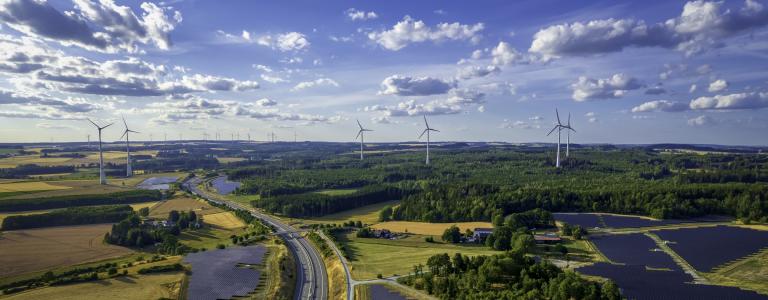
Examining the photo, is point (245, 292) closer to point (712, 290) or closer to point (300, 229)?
point (300, 229)

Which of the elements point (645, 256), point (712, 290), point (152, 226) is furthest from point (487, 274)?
point (152, 226)

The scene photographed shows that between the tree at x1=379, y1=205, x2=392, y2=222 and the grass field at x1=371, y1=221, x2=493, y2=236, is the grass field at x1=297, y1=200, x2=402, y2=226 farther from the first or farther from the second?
the grass field at x1=371, y1=221, x2=493, y2=236

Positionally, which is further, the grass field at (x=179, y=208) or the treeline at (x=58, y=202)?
the grass field at (x=179, y=208)

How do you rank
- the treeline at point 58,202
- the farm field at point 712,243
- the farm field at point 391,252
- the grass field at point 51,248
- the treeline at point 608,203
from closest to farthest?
the farm field at point 712,243 < the farm field at point 391,252 < the grass field at point 51,248 < the treeline at point 608,203 < the treeline at point 58,202

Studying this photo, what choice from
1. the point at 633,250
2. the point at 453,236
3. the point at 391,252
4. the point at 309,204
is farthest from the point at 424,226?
the point at 633,250

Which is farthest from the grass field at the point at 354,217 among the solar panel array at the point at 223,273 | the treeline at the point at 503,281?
the treeline at the point at 503,281

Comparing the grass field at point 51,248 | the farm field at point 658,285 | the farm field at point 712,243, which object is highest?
the farm field at point 712,243

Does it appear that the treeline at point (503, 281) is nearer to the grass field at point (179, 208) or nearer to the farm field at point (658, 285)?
the farm field at point (658, 285)
